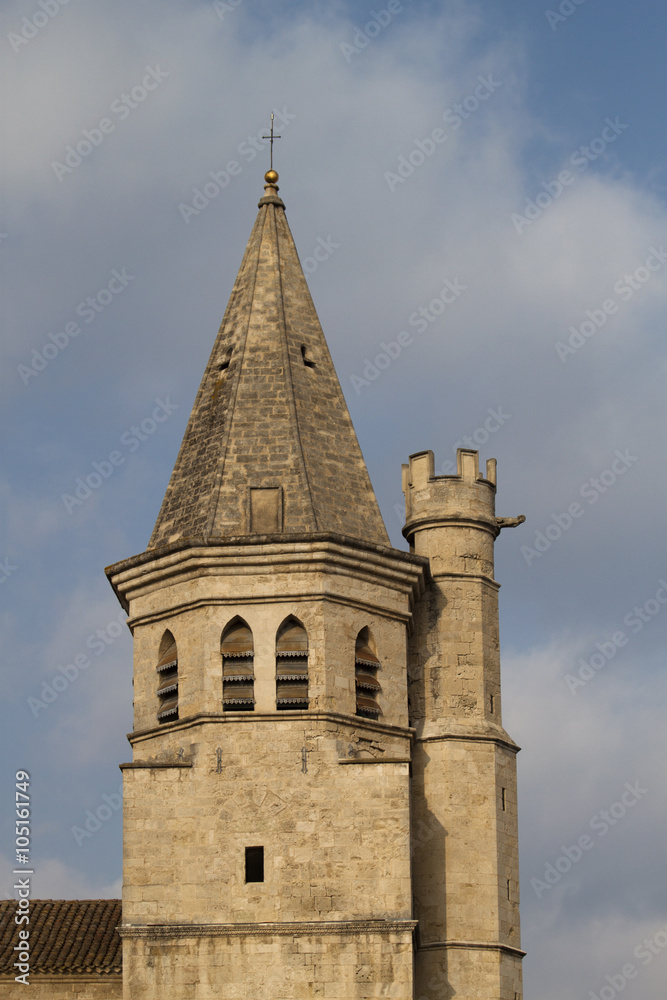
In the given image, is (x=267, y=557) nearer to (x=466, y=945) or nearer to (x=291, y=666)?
(x=291, y=666)

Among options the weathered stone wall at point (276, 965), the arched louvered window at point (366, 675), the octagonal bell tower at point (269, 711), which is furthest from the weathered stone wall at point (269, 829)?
the arched louvered window at point (366, 675)

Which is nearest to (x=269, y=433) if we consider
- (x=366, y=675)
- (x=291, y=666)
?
(x=291, y=666)

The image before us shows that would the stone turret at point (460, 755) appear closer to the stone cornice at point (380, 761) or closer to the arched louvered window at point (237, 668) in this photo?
the stone cornice at point (380, 761)

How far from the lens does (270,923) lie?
33156 millimetres

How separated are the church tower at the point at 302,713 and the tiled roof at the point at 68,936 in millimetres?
2188

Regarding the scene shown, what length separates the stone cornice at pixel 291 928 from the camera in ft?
108

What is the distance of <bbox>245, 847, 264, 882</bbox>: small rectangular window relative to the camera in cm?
3359

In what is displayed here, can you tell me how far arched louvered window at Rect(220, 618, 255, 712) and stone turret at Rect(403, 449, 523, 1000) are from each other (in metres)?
3.99

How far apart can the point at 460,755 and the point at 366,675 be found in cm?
273

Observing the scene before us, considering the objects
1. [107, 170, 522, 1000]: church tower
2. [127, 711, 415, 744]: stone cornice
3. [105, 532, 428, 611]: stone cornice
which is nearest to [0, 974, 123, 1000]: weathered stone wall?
[107, 170, 522, 1000]: church tower

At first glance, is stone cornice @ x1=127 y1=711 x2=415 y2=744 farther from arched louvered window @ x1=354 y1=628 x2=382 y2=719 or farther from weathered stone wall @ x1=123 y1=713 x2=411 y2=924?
arched louvered window @ x1=354 y1=628 x2=382 y2=719

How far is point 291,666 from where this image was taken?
34938 millimetres

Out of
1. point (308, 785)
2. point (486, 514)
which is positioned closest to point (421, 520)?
point (486, 514)

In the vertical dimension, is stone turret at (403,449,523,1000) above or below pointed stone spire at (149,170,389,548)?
below
